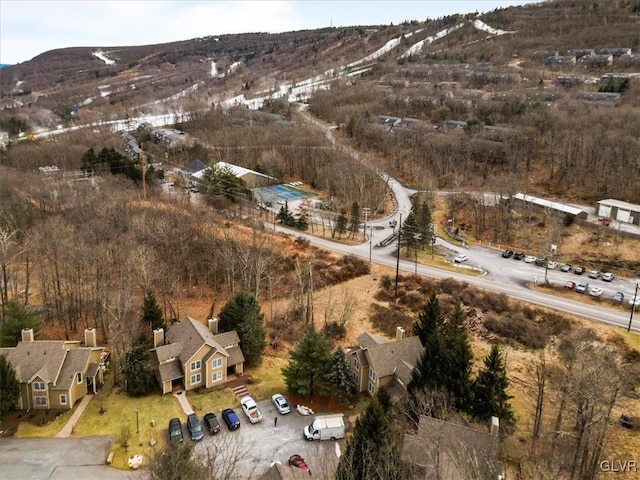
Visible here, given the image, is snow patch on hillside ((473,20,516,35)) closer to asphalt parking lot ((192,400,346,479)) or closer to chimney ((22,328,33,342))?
asphalt parking lot ((192,400,346,479))

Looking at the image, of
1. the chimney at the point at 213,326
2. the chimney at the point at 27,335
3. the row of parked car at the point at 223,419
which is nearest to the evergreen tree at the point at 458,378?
the row of parked car at the point at 223,419

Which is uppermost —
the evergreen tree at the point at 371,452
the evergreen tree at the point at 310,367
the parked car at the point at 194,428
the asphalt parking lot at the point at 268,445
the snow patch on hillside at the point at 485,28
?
the snow patch on hillside at the point at 485,28

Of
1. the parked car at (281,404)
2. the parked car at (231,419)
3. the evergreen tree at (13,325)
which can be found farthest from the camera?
the evergreen tree at (13,325)

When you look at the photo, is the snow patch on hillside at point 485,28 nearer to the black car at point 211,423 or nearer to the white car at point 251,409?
the white car at point 251,409

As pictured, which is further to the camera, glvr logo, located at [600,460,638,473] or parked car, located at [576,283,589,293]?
parked car, located at [576,283,589,293]

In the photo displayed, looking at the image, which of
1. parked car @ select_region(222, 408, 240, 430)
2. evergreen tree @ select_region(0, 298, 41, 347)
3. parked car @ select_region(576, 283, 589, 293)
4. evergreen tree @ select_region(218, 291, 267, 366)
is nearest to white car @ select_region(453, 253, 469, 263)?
parked car @ select_region(576, 283, 589, 293)

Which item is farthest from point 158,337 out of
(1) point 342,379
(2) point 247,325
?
(1) point 342,379

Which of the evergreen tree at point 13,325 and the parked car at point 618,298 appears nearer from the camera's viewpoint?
the evergreen tree at point 13,325
